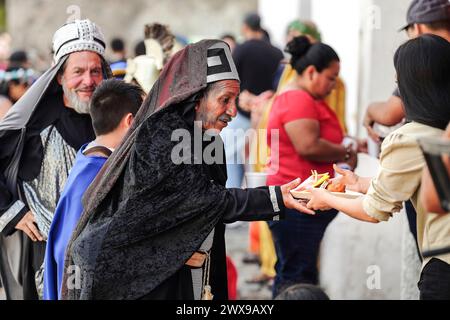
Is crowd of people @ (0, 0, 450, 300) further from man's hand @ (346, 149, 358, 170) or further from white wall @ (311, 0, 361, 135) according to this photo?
white wall @ (311, 0, 361, 135)

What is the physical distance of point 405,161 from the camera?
12.5ft

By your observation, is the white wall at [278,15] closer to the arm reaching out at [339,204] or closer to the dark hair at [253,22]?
the dark hair at [253,22]

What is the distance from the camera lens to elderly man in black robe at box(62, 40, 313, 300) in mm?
4137

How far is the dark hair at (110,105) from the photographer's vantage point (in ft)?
16.0

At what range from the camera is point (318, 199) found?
432cm

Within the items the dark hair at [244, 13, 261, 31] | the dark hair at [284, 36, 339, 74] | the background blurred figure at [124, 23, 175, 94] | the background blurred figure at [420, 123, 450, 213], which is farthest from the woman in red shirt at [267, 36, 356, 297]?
the dark hair at [244, 13, 261, 31]

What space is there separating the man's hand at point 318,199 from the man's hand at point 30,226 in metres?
1.81

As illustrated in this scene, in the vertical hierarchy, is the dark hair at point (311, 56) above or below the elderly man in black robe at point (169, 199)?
above

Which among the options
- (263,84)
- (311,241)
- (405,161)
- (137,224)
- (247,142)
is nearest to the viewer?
(405,161)

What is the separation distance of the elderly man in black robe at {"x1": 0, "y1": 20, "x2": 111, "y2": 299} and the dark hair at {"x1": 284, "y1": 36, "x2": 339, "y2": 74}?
1.52m

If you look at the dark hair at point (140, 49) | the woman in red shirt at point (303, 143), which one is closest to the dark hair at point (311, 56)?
the woman in red shirt at point (303, 143)
